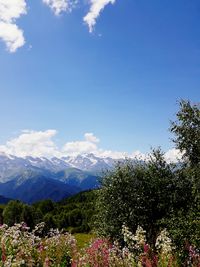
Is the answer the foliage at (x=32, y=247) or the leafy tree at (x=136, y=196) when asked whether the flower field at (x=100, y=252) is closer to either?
the foliage at (x=32, y=247)

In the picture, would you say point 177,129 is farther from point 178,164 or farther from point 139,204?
point 139,204

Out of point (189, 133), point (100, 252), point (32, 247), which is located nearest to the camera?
point (100, 252)

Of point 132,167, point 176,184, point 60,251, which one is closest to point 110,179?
point 132,167

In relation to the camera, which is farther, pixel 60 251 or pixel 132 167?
pixel 132 167

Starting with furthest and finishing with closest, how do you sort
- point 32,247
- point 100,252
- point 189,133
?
point 189,133 < point 32,247 < point 100,252

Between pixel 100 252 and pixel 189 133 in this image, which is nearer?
pixel 100 252

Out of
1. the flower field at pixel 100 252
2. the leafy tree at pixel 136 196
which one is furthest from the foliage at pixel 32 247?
the leafy tree at pixel 136 196

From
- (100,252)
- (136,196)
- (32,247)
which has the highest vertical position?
(136,196)

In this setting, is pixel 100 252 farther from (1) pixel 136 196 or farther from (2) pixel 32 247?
(1) pixel 136 196

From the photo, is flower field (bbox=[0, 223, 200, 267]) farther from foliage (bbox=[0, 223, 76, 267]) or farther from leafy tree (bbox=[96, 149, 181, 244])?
leafy tree (bbox=[96, 149, 181, 244])

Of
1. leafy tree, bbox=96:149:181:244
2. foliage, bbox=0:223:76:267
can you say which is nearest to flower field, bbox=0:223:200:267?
foliage, bbox=0:223:76:267

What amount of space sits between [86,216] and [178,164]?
144733 millimetres

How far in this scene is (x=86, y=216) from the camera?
18825 cm

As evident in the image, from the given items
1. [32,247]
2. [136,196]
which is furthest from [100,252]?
[136,196]
